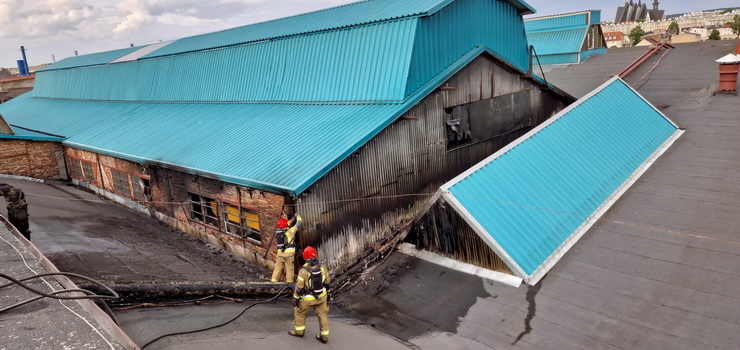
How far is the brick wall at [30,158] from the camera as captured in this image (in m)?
22.3

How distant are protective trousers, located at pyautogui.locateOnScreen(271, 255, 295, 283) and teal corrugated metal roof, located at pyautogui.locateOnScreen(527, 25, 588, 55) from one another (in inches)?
1273

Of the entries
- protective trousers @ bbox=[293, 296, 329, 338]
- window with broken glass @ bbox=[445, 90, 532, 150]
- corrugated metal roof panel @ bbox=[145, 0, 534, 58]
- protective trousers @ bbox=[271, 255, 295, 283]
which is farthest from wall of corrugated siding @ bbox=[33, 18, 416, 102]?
protective trousers @ bbox=[293, 296, 329, 338]

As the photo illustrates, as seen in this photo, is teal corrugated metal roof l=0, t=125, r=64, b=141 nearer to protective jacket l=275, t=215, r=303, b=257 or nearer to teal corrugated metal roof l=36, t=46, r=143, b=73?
teal corrugated metal roof l=36, t=46, r=143, b=73

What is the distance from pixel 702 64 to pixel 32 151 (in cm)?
3321

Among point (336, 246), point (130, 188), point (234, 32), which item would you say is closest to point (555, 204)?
point (336, 246)

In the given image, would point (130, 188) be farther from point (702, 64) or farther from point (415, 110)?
point (702, 64)

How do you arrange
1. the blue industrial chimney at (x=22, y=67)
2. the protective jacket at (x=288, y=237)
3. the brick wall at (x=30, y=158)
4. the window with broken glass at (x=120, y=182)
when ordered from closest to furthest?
the protective jacket at (x=288, y=237) → the window with broken glass at (x=120, y=182) → the brick wall at (x=30, y=158) → the blue industrial chimney at (x=22, y=67)

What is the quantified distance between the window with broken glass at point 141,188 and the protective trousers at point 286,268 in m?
8.26

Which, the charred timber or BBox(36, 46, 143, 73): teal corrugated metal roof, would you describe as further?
BBox(36, 46, 143, 73): teal corrugated metal roof

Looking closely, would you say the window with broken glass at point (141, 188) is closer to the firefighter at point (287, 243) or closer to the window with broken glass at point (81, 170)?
the window with broken glass at point (81, 170)

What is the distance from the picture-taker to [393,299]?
1085 cm

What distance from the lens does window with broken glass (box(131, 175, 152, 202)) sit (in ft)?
57.4

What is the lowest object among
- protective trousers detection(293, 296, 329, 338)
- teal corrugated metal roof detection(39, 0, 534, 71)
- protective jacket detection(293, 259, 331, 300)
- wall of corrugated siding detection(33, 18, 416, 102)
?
protective trousers detection(293, 296, 329, 338)

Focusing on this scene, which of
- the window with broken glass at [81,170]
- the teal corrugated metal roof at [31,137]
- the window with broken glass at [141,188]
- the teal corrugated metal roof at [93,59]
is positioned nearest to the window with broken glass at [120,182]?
the window with broken glass at [141,188]
